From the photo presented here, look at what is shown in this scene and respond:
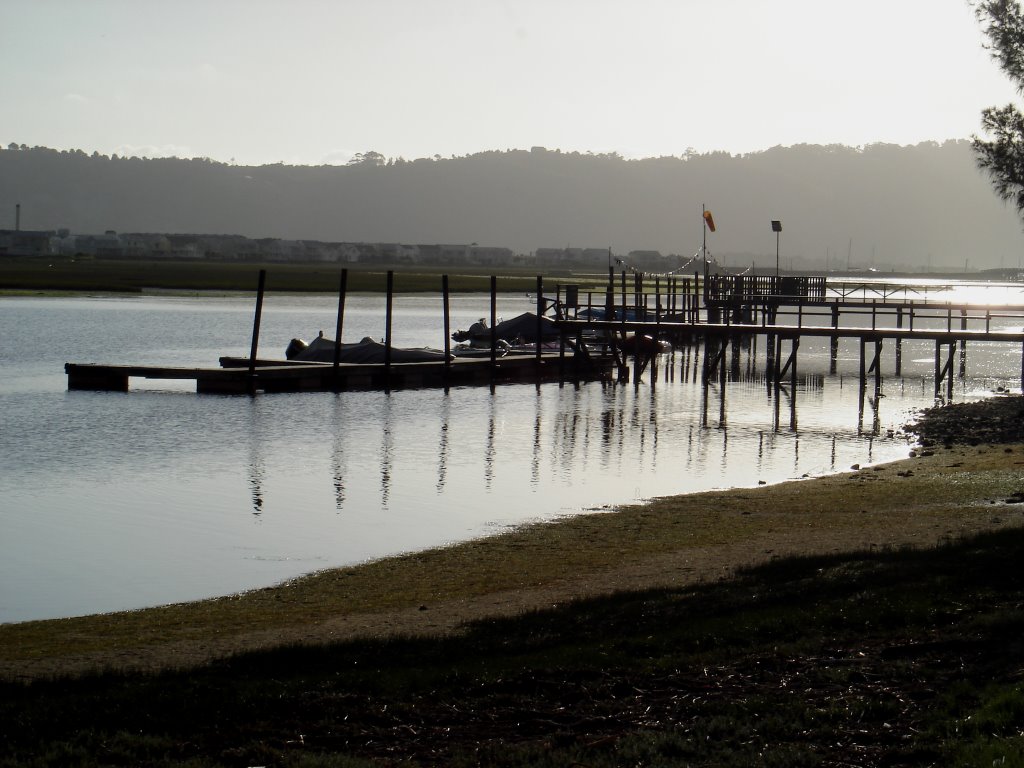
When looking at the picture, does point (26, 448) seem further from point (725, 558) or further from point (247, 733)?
point (247, 733)

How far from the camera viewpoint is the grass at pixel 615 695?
23.5 feet

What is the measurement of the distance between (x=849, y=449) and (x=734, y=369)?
24910mm

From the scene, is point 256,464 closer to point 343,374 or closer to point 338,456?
point 338,456

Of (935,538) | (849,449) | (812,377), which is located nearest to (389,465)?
(849,449)

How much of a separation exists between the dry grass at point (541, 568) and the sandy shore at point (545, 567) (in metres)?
0.03

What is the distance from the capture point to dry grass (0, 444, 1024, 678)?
11.5m

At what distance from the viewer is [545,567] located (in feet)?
50.3

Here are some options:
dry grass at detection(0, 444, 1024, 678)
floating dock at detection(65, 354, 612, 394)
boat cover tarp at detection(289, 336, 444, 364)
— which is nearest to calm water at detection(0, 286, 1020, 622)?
floating dock at detection(65, 354, 612, 394)

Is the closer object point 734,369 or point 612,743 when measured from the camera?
point 612,743

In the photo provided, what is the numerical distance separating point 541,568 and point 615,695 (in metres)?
6.98

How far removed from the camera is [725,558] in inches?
573

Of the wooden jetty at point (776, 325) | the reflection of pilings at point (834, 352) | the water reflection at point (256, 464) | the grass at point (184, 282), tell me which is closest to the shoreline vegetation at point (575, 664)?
the water reflection at point (256, 464)

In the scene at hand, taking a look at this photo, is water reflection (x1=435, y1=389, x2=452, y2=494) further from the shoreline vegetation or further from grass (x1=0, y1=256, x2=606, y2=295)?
grass (x1=0, y1=256, x2=606, y2=295)

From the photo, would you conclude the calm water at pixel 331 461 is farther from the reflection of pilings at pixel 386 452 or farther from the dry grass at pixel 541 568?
the dry grass at pixel 541 568
